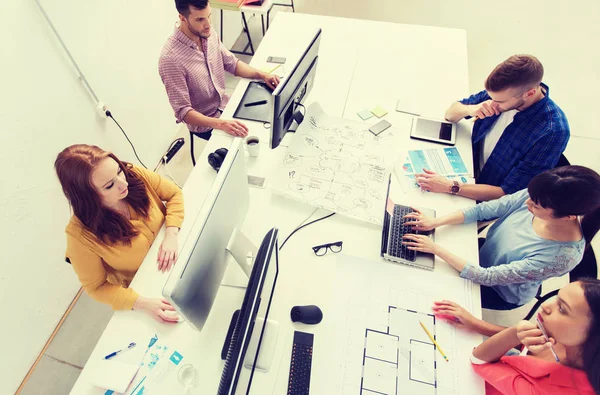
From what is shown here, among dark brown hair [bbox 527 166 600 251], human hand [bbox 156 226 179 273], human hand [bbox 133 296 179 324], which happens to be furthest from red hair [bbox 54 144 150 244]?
dark brown hair [bbox 527 166 600 251]

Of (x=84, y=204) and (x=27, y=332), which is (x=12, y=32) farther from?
(x=27, y=332)

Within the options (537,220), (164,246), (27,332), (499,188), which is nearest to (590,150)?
(499,188)

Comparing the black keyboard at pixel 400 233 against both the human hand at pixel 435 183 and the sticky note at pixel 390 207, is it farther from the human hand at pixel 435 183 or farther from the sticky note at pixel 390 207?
the human hand at pixel 435 183

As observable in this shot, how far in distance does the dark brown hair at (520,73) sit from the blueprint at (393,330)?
3.00 feet

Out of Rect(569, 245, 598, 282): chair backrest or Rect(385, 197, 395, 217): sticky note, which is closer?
Rect(569, 245, 598, 282): chair backrest

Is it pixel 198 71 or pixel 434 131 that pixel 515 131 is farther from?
pixel 198 71

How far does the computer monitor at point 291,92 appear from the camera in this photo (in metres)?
1.62

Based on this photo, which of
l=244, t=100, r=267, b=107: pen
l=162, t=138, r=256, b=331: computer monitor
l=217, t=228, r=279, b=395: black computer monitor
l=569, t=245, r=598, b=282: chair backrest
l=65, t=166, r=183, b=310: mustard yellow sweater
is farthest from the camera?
l=244, t=100, r=267, b=107: pen

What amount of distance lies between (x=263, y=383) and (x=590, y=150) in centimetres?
336

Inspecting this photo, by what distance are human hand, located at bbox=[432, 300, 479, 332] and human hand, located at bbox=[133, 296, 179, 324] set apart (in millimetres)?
1010

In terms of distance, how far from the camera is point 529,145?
1675 millimetres

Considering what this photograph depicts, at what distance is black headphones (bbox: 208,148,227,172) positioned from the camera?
1.80m

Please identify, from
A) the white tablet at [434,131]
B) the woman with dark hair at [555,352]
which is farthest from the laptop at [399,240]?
the white tablet at [434,131]

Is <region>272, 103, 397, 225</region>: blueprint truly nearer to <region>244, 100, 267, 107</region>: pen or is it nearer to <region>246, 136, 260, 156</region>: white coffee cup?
<region>246, 136, 260, 156</region>: white coffee cup
